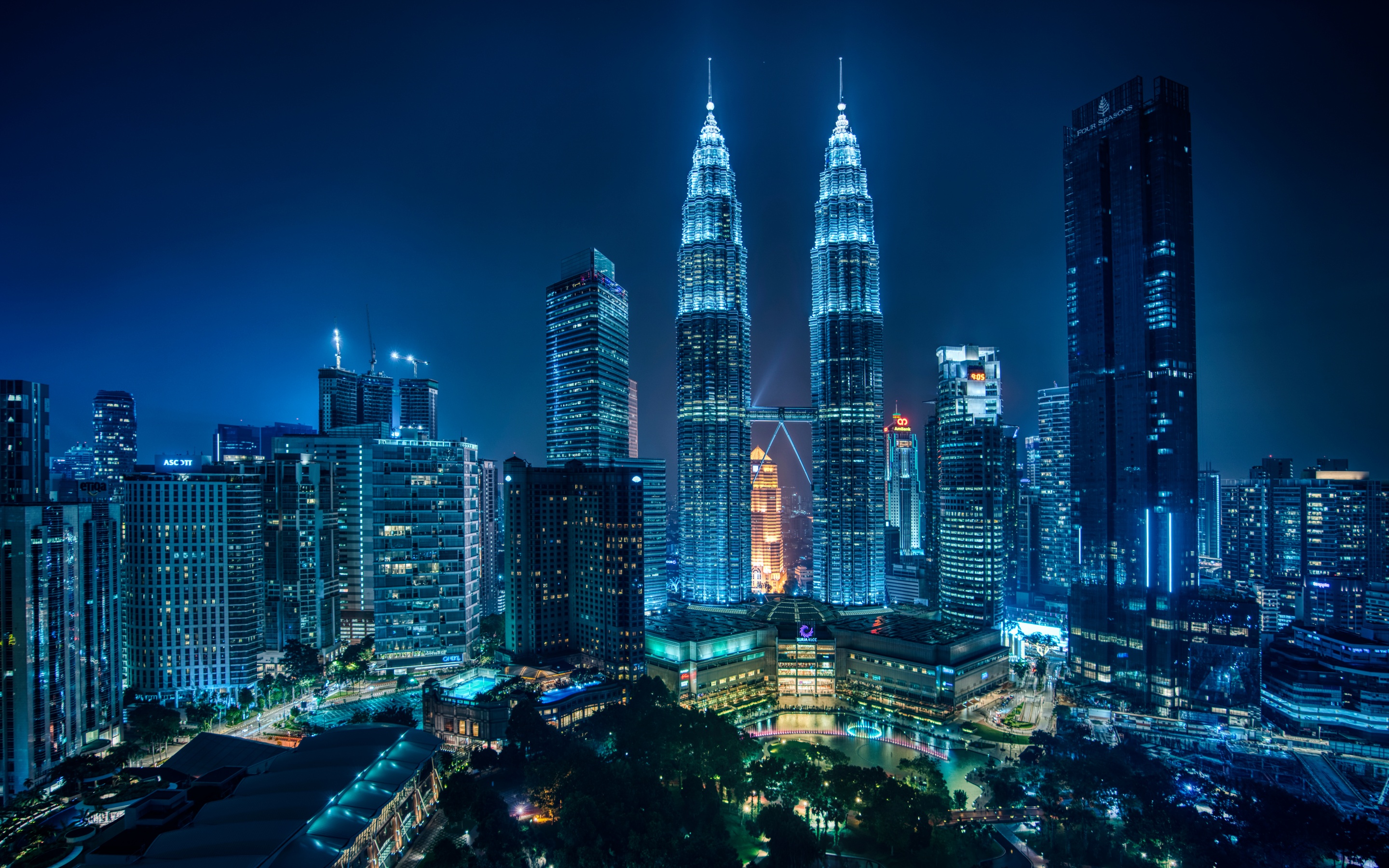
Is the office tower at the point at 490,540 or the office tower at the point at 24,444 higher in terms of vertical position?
the office tower at the point at 24,444

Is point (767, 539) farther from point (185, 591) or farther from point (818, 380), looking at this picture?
point (185, 591)

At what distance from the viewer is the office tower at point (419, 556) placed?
254ft

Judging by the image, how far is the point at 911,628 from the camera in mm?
80938

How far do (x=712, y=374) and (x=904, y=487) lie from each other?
3517 inches

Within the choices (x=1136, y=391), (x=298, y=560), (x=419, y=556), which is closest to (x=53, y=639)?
(x=419, y=556)

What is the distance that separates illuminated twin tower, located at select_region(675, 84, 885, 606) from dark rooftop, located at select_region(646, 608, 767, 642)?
30.2 m

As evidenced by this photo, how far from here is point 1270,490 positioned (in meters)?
107

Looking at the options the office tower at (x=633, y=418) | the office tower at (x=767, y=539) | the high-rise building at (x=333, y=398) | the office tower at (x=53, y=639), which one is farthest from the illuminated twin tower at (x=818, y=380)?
the office tower at (x=53, y=639)

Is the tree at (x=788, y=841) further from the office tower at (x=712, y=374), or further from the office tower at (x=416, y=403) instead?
the office tower at (x=416, y=403)

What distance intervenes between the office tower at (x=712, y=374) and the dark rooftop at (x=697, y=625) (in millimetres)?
28463

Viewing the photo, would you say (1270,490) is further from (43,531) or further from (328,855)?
(43,531)

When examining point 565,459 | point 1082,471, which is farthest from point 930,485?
point 565,459

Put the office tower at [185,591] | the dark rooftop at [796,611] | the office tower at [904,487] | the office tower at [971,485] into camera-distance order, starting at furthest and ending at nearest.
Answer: the office tower at [904,487], the office tower at [971,485], the dark rooftop at [796,611], the office tower at [185,591]

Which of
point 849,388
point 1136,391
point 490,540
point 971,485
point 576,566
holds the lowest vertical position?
point 490,540
